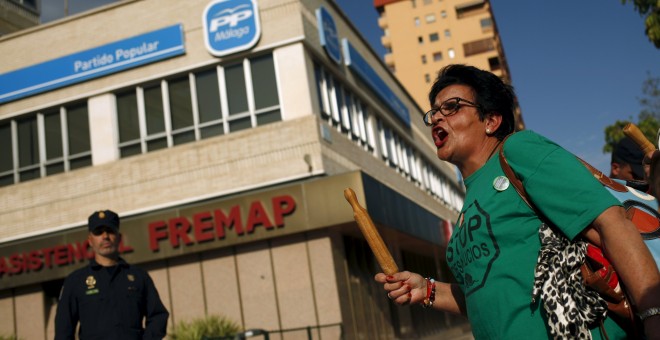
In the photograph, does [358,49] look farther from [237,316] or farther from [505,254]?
[505,254]

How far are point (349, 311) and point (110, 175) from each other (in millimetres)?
7630

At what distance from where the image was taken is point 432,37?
7744 cm

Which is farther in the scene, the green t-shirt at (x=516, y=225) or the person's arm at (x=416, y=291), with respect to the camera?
the person's arm at (x=416, y=291)

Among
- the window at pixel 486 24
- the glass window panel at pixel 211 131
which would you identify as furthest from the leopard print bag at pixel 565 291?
the window at pixel 486 24

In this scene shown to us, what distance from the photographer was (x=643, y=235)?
2.44 m

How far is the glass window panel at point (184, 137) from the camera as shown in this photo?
63.2ft

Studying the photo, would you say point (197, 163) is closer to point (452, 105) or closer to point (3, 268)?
point (3, 268)

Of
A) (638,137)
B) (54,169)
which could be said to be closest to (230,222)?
(54,169)

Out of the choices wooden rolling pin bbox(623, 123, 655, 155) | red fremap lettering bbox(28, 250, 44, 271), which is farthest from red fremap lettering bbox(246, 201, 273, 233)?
wooden rolling pin bbox(623, 123, 655, 155)

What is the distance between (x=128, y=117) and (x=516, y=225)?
1869 cm

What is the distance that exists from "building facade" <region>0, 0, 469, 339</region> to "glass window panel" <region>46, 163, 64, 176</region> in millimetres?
37

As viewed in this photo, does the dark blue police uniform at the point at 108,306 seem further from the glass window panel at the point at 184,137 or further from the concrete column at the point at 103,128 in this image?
the concrete column at the point at 103,128

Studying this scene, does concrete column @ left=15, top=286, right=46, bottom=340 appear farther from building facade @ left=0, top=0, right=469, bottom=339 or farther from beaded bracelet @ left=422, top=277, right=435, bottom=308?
beaded bracelet @ left=422, top=277, right=435, bottom=308

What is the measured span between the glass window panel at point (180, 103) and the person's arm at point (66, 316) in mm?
14121
